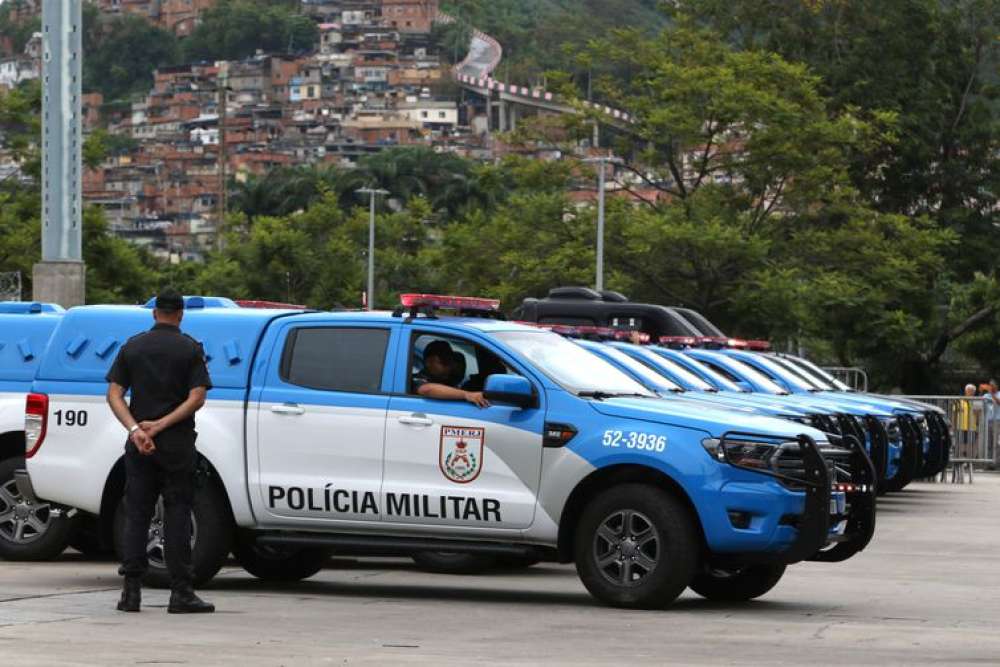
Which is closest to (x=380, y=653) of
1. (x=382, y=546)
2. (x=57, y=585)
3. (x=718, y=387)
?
(x=382, y=546)

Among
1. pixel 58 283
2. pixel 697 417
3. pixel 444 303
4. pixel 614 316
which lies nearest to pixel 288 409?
pixel 444 303

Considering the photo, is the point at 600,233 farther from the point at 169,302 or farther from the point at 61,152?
the point at 169,302

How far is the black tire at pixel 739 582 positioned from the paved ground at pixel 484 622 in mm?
126

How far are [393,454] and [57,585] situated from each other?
7.88 feet

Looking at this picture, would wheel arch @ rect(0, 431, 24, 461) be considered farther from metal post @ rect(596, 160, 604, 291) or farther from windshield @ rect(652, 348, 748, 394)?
metal post @ rect(596, 160, 604, 291)

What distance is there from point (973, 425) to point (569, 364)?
2353 centimetres

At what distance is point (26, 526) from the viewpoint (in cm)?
1579

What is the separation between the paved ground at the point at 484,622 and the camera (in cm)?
1057

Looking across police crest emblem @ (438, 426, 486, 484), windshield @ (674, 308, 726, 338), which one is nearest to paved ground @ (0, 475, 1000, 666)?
police crest emblem @ (438, 426, 486, 484)

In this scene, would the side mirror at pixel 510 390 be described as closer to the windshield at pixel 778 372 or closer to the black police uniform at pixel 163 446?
the black police uniform at pixel 163 446

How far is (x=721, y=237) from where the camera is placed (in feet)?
158

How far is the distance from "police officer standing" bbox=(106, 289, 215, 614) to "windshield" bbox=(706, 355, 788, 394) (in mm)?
11793

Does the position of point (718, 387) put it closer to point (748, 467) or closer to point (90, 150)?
point (748, 467)

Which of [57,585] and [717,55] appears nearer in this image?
[57,585]
